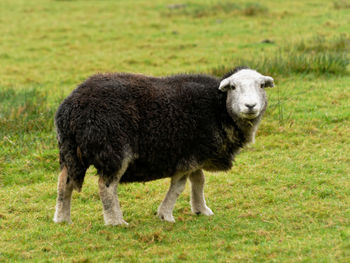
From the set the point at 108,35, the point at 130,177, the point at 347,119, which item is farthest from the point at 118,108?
the point at 108,35

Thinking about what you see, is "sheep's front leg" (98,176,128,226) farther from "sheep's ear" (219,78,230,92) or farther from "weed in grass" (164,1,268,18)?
"weed in grass" (164,1,268,18)

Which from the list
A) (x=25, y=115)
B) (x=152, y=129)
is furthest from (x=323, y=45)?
(x=152, y=129)

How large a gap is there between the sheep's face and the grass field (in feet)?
4.20

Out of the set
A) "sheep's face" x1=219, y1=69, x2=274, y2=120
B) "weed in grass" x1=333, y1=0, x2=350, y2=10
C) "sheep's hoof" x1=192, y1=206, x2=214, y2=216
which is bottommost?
"sheep's hoof" x1=192, y1=206, x2=214, y2=216

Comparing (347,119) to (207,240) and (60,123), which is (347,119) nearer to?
(207,240)

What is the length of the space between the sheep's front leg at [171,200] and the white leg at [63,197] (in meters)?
1.13

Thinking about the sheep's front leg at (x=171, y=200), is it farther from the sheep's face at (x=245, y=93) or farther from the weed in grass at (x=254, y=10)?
the weed in grass at (x=254, y=10)

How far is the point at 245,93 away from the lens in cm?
683

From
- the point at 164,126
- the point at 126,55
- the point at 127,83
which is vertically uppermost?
the point at 127,83

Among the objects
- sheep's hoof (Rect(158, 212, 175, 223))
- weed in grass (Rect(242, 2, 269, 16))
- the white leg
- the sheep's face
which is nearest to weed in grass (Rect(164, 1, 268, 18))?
weed in grass (Rect(242, 2, 269, 16))

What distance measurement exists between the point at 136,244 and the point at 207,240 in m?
0.78

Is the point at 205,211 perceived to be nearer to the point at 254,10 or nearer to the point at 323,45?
the point at 323,45

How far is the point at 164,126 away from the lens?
695cm

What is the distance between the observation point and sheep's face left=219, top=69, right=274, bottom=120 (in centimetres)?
670
